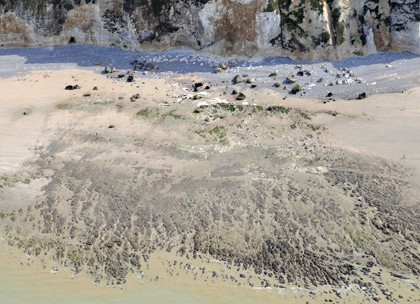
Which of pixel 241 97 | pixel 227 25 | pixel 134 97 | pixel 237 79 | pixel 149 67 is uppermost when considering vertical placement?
pixel 227 25

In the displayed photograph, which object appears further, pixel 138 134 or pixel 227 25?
pixel 227 25

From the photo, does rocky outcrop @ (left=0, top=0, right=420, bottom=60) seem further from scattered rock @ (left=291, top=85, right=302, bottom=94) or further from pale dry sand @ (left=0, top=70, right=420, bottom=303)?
pale dry sand @ (left=0, top=70, right=420, bottom=303)

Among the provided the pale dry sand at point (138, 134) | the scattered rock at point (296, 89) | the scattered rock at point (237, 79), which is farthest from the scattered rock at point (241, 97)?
the scattered rock at point (296, 89)

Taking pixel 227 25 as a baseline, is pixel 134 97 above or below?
below

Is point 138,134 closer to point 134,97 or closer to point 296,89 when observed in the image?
point 134,97

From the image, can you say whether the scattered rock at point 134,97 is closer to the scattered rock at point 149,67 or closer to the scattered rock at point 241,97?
the scattered rock at point 149,67

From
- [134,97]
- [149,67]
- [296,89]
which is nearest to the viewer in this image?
[134,97]

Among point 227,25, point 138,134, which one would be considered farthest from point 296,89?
point 138,134
